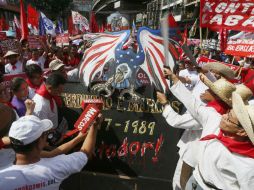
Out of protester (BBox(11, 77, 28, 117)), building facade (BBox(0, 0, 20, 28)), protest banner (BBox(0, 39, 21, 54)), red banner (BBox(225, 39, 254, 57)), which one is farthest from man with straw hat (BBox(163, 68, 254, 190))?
building facade (BBox(0, 0, 20, 28))

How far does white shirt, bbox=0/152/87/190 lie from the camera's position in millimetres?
1791

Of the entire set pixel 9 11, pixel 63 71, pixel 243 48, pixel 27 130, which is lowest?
pixel 27 130

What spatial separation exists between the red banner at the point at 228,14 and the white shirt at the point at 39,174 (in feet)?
11.9

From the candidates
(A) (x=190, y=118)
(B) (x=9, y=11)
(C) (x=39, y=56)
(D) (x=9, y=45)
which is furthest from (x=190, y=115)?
(B) (x=9, y=11)

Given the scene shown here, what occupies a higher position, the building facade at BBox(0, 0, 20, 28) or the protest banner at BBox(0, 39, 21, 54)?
the building facade at BBox(0, 0, 20, 28)

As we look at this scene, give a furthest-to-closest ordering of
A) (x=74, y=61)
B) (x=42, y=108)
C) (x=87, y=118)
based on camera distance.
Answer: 1. (x=74, y=61)
2. (x=42, y=108)
3. (x=87, y=118)

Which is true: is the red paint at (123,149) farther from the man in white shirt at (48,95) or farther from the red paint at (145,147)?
the man in white shirt at (48,95)

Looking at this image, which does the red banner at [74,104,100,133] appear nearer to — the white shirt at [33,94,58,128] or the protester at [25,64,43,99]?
the white shirt at [33,94,58,128]

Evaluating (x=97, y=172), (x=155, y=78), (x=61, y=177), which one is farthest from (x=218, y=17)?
(x=61, y=177)

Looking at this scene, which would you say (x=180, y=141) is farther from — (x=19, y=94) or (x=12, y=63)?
(x=12, y=63)

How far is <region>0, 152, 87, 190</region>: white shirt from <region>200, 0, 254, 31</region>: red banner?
3.62 meters

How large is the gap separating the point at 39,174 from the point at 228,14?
13.2ft

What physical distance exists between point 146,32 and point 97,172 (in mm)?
1755

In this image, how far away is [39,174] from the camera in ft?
6.04
